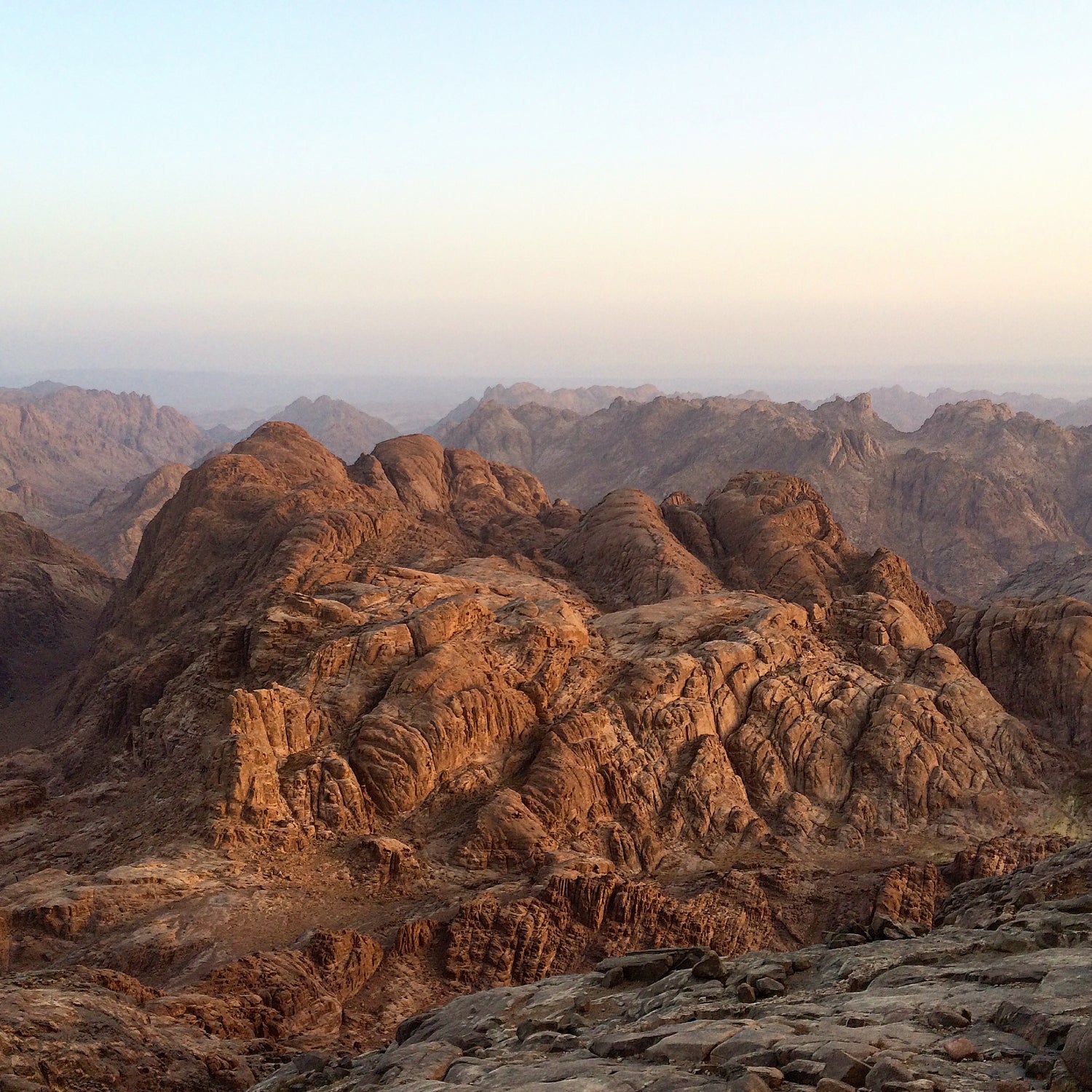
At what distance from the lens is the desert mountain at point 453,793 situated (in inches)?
1126

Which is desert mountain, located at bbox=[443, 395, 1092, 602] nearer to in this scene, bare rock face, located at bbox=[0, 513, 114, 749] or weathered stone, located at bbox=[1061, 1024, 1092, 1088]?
bare rock face, located at bbox=[0, 513, 114, 749]

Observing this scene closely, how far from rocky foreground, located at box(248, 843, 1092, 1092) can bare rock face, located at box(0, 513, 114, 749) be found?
5037 centimetres

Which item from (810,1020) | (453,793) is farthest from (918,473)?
(810,1020)

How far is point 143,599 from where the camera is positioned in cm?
6212

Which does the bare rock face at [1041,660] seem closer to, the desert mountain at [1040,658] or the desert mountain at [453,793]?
the desert mountain at [1040,658]

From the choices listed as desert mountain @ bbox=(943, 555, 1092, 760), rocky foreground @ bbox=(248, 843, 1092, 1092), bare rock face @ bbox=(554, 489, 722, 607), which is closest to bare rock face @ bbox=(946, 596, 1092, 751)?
desert mountain @ bbox=(943, 555, 1092, 760)

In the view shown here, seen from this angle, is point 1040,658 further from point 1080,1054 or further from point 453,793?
point 1080,1054

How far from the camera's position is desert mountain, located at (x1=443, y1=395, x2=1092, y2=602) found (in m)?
137

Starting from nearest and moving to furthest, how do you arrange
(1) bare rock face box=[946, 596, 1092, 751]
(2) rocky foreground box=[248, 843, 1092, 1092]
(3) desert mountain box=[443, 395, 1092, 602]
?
(2) rocky foreground box=[248, 843, 1092, 1092], (1) bare rock face box=[946, 596, 1092, 751], (3) desert mountain box=[443, 395, 1092, 602]

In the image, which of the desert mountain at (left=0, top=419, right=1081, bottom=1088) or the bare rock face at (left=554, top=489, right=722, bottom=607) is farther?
the bare rock face at (left=554, top=489, right=722, bottom=607)

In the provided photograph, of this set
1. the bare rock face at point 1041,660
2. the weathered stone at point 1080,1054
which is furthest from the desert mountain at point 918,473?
the weathered stone at point 1080,1054

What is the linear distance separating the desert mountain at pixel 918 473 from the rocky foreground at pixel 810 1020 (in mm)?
107994

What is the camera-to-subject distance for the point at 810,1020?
1617 centimetres

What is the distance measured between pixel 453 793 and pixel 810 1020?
23.2 metres
